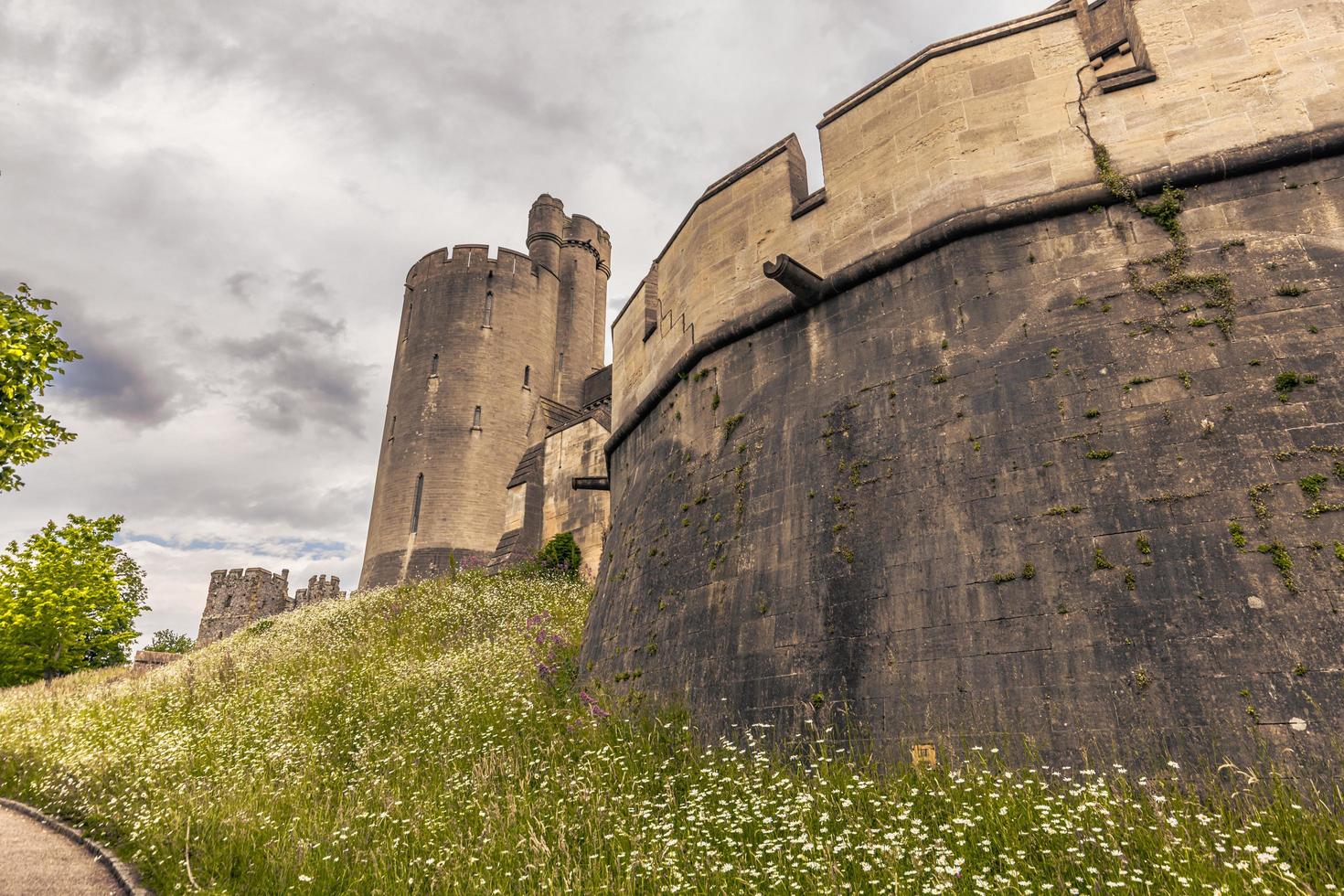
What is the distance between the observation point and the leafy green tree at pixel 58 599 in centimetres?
1786

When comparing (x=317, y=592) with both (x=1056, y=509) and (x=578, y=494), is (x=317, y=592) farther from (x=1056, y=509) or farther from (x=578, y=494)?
(x=1056, y=509)

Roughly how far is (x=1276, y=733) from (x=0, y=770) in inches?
487

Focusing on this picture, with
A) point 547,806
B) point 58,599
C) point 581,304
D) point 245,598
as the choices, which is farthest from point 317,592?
point 547,806

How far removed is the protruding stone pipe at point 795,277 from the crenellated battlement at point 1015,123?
0.27 meters

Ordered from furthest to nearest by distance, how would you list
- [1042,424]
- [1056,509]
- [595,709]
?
[595,709]
[1042,424]
[1056,509]

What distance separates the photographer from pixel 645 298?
10.3 metres

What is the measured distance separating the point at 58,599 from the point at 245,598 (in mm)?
12813

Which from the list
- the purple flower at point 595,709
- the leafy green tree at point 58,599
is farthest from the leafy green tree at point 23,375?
the leafy green tree at point 58,599

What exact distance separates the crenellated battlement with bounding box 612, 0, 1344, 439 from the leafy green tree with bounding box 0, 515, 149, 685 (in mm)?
18949

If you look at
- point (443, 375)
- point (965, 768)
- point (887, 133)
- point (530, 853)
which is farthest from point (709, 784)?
point (443, 375)

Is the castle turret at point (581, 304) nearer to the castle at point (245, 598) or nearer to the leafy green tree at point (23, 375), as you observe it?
the castle at point (245, 598)

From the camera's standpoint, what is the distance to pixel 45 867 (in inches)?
223

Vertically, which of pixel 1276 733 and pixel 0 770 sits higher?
pixel 1276 733

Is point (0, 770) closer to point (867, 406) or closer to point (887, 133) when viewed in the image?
point (867, 406)
